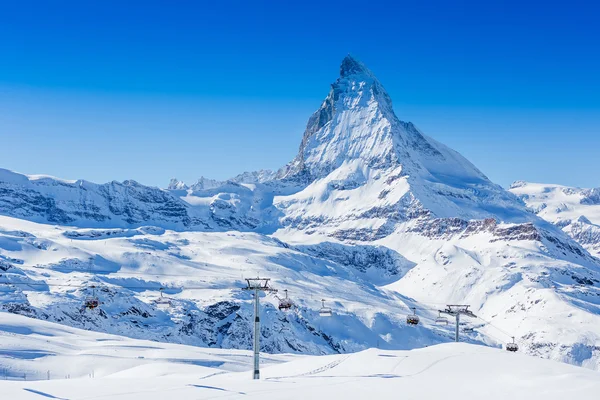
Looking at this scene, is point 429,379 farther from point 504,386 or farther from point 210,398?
point 210,398

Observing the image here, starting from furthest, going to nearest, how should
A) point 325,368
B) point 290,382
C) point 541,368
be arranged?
1. point 325,368
2. point 541,368
3. point 290,382

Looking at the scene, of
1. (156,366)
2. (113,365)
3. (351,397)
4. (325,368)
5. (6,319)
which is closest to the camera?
(351,397)

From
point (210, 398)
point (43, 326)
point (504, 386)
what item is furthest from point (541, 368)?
point (43, 326)

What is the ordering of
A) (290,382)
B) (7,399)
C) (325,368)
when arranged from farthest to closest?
(325,368) → (290,382) → (7,399)

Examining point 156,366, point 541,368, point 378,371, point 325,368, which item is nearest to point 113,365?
point 156,366

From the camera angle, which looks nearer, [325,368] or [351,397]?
[351,397]

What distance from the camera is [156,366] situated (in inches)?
4040

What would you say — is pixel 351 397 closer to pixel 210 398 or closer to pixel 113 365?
pixel 210 398

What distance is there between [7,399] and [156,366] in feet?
182

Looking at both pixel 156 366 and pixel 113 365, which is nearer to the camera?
pixel 156 366

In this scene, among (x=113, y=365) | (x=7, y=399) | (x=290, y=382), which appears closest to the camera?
(x=7, y=399)

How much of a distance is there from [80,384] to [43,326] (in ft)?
377

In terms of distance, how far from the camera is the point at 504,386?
197 ft

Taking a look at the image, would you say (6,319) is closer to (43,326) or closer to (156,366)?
(43,326)
